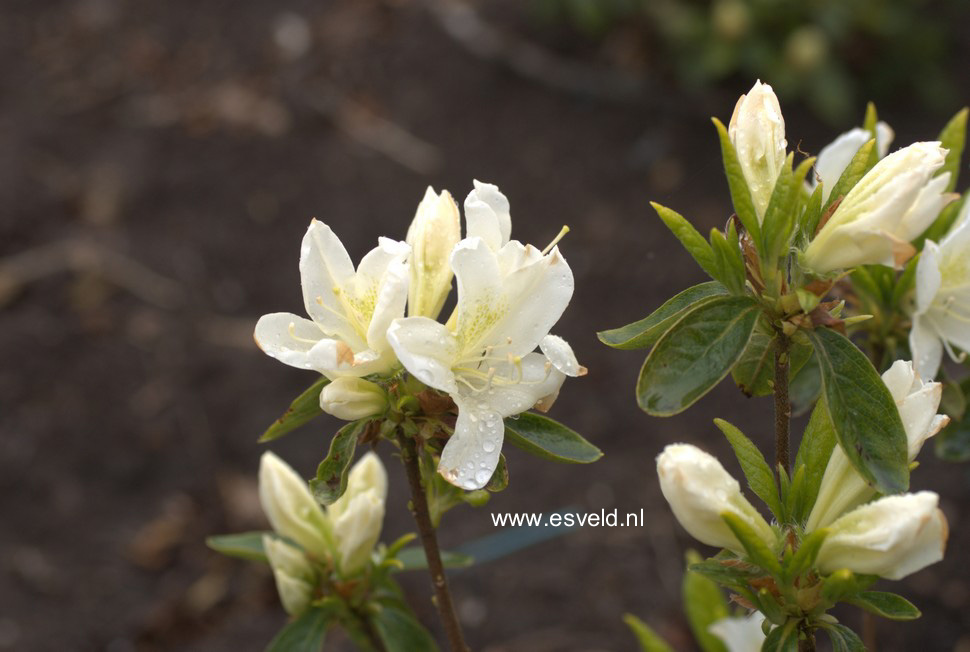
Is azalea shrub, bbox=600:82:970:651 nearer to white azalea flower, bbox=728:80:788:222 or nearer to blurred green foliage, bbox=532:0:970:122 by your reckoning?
white azalea flower, bbox=728:80:788:222

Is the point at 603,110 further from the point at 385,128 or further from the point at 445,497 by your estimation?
the point at 445,497

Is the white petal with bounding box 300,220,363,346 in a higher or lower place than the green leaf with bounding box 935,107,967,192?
lower

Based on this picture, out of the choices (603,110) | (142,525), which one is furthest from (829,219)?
(603,110)

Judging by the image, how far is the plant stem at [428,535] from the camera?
3.68 ft

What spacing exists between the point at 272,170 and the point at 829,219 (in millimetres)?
3316

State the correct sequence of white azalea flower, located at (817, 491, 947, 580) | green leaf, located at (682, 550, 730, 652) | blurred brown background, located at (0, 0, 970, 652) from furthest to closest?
blurred brown background, located at (0, 0, 970, 652)
green leaf, located at (682, 550, 730, 652)
white azalea flower, located at (817, 491, 947, 580)

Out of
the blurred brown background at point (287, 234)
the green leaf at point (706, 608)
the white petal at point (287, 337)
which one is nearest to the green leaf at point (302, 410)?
the white petal at point (287, 337)

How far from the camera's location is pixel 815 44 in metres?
3.78

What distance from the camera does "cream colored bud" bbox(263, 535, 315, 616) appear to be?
137 cm

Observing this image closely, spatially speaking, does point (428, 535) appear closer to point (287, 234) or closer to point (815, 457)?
point (815, 457)

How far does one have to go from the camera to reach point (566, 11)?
4.36 meters

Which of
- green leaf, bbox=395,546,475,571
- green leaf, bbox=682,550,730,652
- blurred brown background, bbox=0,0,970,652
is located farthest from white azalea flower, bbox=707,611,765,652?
blurred brown background, bbox=0,0,970,652

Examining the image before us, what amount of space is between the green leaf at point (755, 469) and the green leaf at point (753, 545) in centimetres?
9

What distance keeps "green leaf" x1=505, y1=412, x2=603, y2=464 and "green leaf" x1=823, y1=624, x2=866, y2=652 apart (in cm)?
30
